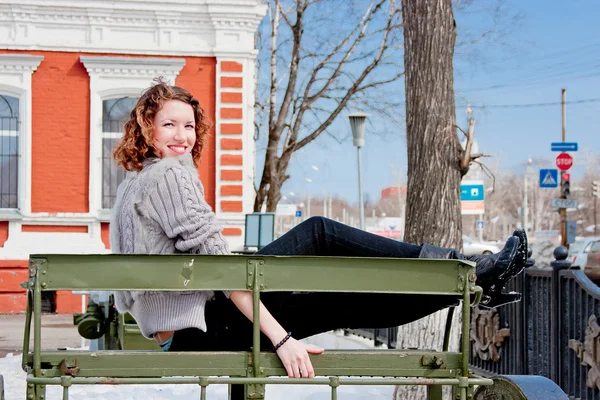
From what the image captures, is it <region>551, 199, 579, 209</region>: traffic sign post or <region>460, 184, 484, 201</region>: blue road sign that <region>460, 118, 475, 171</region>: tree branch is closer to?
<region>460, 184, 484, 201</region>: blue road sign

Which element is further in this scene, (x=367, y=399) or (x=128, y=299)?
(x=367, y=399)

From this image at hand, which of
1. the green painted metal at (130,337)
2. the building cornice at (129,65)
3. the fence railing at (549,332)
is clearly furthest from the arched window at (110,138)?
the fence railing at (549,332)

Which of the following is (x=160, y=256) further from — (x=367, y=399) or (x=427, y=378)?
(x=367, y=399)

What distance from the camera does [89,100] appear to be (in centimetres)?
1689

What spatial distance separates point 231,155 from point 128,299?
1337 cm

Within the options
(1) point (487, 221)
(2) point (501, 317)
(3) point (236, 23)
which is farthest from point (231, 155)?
(1) point (487, 221)

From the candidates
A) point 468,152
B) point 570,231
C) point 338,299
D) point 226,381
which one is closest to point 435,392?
point 338,299

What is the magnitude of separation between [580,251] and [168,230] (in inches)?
1193

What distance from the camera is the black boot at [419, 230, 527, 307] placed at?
12.7ft

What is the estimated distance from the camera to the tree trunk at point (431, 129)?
695cm

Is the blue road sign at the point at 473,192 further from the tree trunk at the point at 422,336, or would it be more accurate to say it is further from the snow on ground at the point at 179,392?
the tree trunk at the point at 422,336

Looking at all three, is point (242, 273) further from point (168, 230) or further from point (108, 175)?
point (108, 175)

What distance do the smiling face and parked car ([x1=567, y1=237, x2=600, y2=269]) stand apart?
27.0m

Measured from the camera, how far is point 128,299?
3.86 meters
